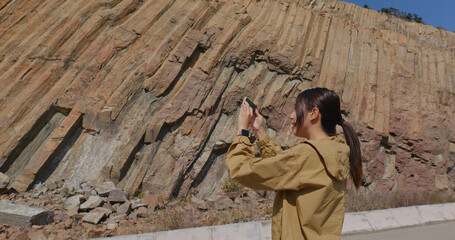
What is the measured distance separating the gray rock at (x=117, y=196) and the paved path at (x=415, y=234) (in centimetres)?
502

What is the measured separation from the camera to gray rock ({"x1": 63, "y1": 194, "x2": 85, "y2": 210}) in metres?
7.18

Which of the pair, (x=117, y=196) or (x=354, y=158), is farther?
(x=117, y=196)

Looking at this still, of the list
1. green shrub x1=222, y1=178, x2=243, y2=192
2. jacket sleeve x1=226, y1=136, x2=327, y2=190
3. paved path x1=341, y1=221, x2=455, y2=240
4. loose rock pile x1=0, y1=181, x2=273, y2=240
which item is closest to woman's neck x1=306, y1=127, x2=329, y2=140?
jacket sleeve x1=226, y1=136, x2=327, y2=190

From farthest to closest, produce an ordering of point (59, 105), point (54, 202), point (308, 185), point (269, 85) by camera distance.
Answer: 1. point (269, 85)
2. point (59, 105)
3. point (54, 202)
4. point (308, 185)

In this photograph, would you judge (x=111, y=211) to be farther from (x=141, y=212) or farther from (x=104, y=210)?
(x=141, y=212)

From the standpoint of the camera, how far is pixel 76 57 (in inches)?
366

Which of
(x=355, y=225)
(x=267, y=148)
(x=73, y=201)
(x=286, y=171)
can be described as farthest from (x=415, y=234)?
(x=73, y=201)

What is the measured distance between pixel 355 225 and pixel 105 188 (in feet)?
18.8

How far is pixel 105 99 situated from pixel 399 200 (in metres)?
8.62

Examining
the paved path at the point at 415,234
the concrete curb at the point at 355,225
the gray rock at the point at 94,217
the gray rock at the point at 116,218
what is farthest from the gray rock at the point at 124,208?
the paved path at the point at 415,234

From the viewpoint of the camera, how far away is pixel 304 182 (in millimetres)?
1513

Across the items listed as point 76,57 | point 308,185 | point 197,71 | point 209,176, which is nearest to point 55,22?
point 76,57

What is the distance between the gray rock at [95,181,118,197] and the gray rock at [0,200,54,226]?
1.27m

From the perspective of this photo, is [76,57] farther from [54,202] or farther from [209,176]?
[209,176]
